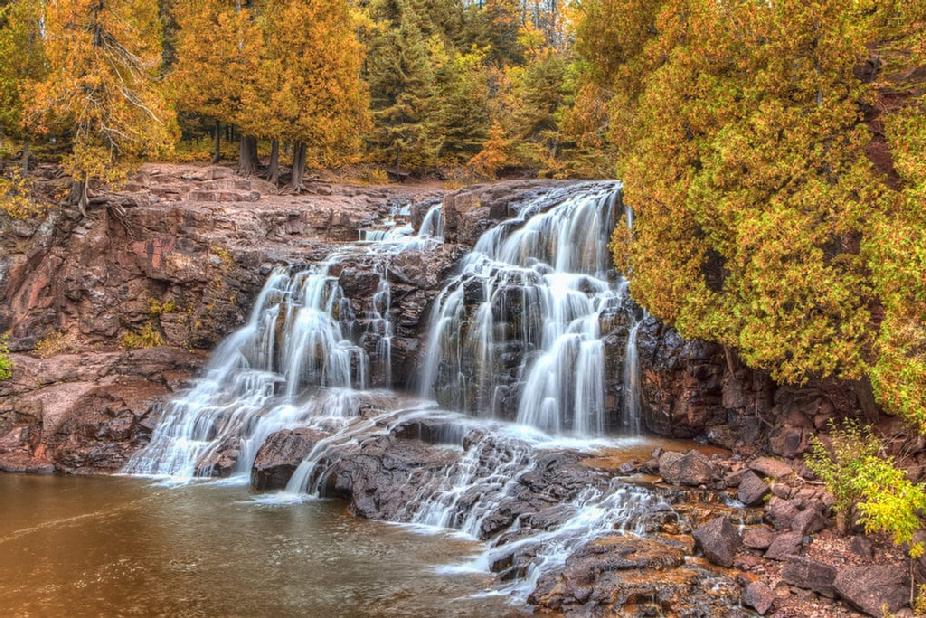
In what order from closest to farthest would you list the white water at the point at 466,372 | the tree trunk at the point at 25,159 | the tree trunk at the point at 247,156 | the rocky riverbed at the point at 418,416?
the rocky riverbed at the point at 418,416
the white water at the point at 466,372
the tree trunk at the point at 25,159
the tree trunk at the point at 247,156

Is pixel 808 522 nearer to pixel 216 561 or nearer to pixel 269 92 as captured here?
pixel 216 561

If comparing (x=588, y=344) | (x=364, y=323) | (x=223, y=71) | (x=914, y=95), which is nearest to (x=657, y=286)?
(x=588, y=344)

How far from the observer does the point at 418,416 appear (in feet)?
48.0

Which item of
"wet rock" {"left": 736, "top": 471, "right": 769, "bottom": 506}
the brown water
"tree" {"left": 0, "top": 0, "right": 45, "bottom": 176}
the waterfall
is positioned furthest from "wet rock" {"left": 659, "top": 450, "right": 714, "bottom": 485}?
"tree" {"left": 0, "top": 0, "right": 45, "bottom": 176}

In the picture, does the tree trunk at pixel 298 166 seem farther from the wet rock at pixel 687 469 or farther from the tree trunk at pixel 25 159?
the wet rock at pixel 687 469

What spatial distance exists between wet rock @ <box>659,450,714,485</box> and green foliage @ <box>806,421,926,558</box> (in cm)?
155

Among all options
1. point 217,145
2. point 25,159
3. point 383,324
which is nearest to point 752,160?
point 383,324

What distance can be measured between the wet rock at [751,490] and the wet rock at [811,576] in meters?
1.91

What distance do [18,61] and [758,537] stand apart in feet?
88.4

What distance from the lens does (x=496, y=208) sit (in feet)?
65.6

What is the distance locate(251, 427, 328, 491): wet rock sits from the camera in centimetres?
1335

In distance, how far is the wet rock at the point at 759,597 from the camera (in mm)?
7520

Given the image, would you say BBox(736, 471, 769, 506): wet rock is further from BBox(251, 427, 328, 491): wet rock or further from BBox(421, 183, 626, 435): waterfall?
BBox(251, 427, 328, 491): wet rock

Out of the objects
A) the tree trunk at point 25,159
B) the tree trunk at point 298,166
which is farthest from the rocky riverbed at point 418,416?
the tree trunk at point 298,166
